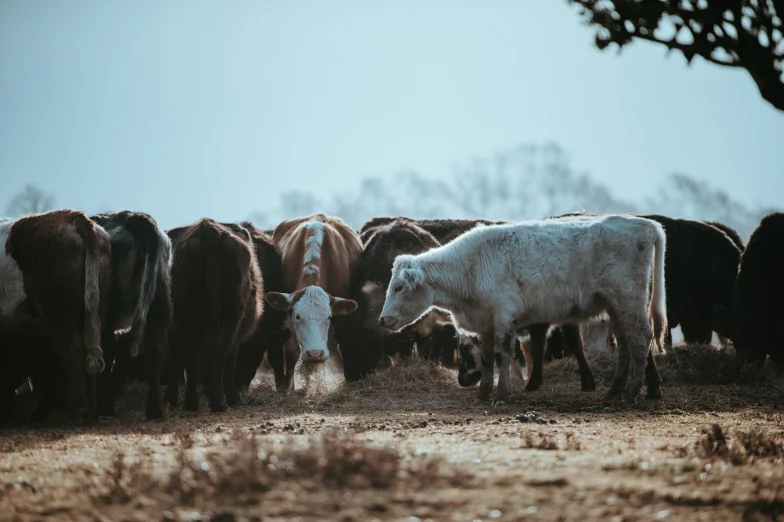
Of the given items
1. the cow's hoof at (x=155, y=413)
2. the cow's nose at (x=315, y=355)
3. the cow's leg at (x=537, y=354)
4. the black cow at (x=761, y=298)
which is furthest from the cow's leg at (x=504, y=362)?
the black cow at (x=761, y=298)

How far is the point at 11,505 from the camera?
4.10 meters

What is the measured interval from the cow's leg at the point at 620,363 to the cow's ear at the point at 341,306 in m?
3.28

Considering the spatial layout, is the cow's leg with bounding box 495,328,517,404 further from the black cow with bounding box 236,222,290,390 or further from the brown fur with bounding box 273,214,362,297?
the black cow with bounding box 236,222,290,390

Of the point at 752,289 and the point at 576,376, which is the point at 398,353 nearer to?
the point at 576,376

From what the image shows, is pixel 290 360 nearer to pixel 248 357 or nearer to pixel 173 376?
pixel 248 357

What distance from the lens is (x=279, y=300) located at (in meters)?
10.7

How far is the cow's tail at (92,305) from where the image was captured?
7137 millimetres

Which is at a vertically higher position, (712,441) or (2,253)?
(2,253)

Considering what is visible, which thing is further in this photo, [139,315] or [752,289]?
[752,289]

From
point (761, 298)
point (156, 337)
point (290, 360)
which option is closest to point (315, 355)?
point (290, 360)

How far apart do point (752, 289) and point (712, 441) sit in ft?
22.2

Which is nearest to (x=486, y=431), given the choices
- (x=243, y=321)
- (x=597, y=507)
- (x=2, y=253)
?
(x=597, y=507)

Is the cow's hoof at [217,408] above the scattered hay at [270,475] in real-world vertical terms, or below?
below

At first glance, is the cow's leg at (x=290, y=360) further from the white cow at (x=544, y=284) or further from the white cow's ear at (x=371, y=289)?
the white cow at (x=544, y=284)
